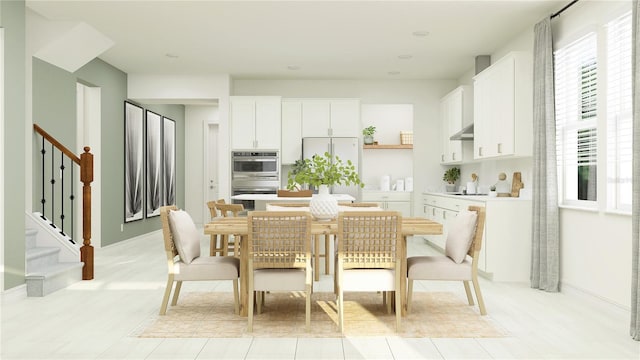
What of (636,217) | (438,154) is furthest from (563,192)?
(438,154)

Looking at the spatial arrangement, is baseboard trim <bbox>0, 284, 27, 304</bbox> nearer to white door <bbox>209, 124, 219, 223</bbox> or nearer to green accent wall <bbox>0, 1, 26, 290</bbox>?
green accent wall <bbox>0, 1, 26, 290</bbox>

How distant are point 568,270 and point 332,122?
4.81 meters

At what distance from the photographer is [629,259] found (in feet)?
13.4

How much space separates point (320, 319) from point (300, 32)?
3.59 metres

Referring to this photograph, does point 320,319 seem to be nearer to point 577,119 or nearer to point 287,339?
point 287,339

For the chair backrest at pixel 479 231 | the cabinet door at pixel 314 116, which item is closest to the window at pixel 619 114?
the chair backrest at pixel 479 231

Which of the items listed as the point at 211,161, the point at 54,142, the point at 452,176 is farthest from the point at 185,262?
the point at 211,161

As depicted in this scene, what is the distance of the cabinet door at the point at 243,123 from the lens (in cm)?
878

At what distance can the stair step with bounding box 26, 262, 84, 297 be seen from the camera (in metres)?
4.82

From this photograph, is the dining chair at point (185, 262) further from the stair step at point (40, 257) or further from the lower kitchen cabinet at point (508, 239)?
the lower kitchen cabinet at point (508, 239)

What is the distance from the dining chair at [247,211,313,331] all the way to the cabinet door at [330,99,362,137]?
5.39 metres

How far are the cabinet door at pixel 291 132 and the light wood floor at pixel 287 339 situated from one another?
3.98 metres

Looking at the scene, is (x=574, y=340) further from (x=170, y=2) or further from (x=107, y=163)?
(x=107, y=163)

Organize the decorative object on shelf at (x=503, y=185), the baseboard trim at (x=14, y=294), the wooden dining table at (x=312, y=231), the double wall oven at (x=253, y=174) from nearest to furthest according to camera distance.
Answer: the wooden dining table at (x=312, y=231), the baseboard trim at (x=14, y=294), the decorative object on shelf at (x=503, y=185), the double wall oven at (x=253, y=174)
